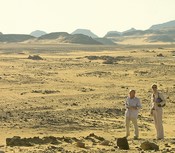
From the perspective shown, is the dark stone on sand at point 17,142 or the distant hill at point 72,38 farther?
the distant hill at point 72,38

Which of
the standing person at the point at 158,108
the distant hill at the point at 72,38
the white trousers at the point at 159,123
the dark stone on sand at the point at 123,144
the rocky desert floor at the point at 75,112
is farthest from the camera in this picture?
the distant hill at the point at 72,38

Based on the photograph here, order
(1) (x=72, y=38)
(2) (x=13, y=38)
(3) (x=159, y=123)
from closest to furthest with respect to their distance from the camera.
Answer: (3) (x=159, y=123) → (1) (x=72, y=38) → (2) (x=13, y=38)

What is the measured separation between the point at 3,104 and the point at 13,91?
4.29 metres

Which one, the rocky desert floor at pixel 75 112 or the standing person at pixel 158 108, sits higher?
the standing person at pixel 158 108

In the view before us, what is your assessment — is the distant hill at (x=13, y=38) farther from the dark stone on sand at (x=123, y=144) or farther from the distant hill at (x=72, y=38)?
the dark stone on sand at (x=123, y=144)

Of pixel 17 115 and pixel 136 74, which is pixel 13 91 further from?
pixel 136 74

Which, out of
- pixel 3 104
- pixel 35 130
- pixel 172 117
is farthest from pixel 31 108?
pixel 172 117

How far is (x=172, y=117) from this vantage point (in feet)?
54.6

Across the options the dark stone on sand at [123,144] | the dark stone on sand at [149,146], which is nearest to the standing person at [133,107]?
the dark stone on sand at [123,144]

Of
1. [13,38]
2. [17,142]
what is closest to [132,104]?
[17,142]

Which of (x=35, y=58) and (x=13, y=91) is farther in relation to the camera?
(x=35, y=58)

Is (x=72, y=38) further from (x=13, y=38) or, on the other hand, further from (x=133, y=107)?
(x=133, y=107)

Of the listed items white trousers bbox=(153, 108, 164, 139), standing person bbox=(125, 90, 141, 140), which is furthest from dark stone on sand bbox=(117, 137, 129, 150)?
white trousers bbox=(153, 108, 164, 139)

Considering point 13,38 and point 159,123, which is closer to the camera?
point 159,123
